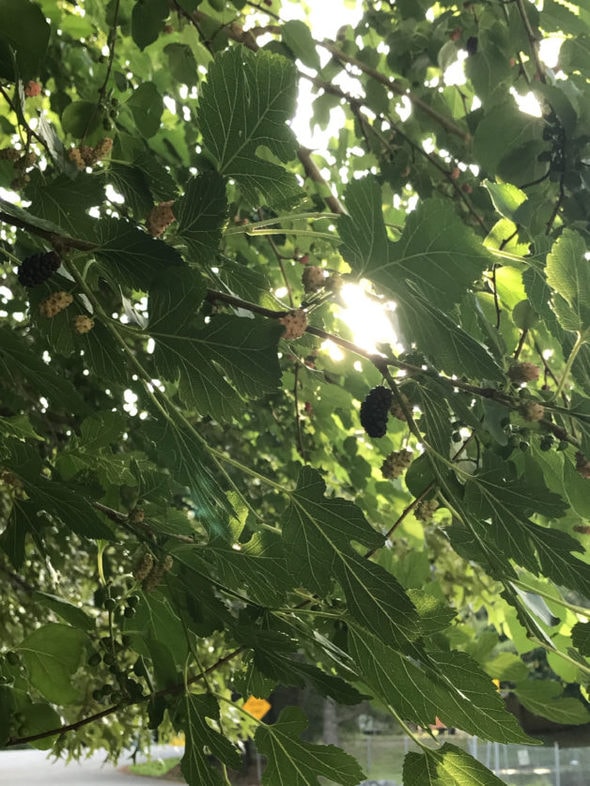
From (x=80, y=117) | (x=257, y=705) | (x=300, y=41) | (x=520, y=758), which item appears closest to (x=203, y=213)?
(x=80, y=117)

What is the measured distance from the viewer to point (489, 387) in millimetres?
380

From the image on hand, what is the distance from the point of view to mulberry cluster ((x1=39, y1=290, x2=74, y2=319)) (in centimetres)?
35

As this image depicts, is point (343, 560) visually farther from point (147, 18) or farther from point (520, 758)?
point (520, 758)

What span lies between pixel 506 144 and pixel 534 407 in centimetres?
24

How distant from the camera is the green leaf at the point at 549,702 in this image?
0.56m

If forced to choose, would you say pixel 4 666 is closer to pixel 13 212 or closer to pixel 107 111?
pixel 13 212

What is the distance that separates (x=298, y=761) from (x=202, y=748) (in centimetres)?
5

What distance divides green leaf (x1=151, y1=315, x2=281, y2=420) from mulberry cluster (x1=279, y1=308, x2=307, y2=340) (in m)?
0.02

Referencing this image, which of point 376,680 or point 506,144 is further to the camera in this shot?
point 506,144

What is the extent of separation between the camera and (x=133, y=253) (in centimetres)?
31

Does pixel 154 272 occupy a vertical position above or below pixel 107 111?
below

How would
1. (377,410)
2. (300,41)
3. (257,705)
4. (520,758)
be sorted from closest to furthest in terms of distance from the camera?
(377,410), (300,41), (257,705), (520,758)

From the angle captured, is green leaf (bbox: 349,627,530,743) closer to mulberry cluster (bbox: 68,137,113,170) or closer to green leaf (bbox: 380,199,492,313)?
green leaf (bbox: 380,199,492,313)

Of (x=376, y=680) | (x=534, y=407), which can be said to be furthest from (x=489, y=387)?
(x=376, y=680)
